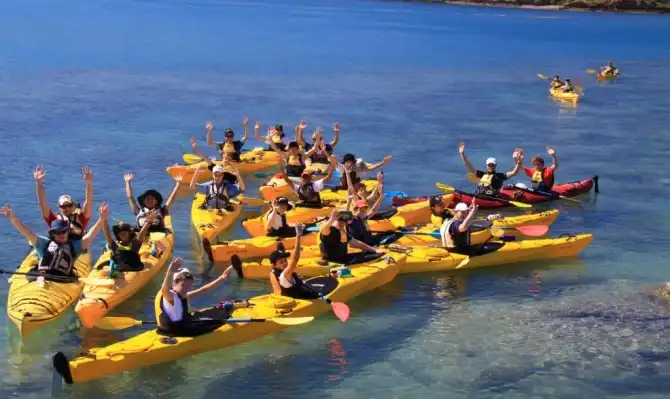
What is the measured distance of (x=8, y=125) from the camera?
105ft

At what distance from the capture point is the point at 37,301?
13.5m

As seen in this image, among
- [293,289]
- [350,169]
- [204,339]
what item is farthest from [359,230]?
[204,339]

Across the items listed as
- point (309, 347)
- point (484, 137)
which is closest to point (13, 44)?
point (484, 137)

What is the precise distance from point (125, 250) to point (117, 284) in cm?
76

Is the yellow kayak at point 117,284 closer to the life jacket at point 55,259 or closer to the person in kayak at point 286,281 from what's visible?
the life jacket at point 55,259

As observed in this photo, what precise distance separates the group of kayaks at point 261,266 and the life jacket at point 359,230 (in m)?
0.41

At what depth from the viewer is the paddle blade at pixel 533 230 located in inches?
734

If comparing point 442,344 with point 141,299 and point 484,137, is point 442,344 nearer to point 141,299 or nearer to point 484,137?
point 141,299

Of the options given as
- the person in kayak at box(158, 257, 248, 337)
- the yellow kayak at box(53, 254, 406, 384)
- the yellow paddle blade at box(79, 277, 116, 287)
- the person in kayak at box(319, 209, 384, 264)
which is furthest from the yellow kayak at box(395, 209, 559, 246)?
the yellow paddle blade at box(79, 277, 116, 287)

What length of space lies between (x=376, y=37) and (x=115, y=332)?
2443 inches

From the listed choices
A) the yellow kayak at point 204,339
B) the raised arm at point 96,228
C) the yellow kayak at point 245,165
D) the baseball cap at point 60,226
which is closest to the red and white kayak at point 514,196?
the yellow kayak at point 245,165

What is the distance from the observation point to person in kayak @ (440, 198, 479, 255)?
17.3 meters

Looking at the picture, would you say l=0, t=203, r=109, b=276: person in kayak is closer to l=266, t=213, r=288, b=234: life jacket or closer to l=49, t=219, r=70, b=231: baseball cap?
l=49, t=219, r=70, b=231: baseball cap

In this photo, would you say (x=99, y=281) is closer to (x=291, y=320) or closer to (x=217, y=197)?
(x=291, y=320)
